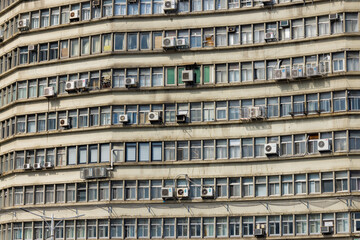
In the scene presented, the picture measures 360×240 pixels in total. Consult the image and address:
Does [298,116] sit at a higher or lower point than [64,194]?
higher

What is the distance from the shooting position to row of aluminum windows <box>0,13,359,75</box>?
64.6 metres

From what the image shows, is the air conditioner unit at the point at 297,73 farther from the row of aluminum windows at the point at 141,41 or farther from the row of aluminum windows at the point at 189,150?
the row of aluminum windows at the point at 189,150

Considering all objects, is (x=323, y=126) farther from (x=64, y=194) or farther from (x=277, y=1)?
(x=64, y=194)

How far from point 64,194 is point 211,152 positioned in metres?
10.3

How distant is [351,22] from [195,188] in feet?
46.5

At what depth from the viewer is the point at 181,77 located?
214 ft

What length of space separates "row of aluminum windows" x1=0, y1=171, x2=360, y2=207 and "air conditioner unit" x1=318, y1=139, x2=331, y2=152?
1.50 metres

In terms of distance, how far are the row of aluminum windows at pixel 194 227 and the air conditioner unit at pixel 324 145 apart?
12.8 ft

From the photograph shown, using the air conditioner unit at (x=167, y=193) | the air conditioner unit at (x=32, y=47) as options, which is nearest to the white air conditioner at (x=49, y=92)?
the air conditioner unit at (x=32, y=47)

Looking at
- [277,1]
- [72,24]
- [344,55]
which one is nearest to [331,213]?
[344,55]

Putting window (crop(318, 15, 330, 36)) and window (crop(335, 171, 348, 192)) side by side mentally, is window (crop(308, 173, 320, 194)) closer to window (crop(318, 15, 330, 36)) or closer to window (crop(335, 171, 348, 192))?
window (crop(335, 171, 348, 192))

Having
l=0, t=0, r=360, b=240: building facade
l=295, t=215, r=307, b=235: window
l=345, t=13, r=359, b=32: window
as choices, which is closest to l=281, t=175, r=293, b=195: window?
l=0, t=0, r=360, b=240: building facade

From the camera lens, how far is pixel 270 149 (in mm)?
62188

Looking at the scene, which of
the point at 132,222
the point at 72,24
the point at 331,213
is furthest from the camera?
the point at 72,24
